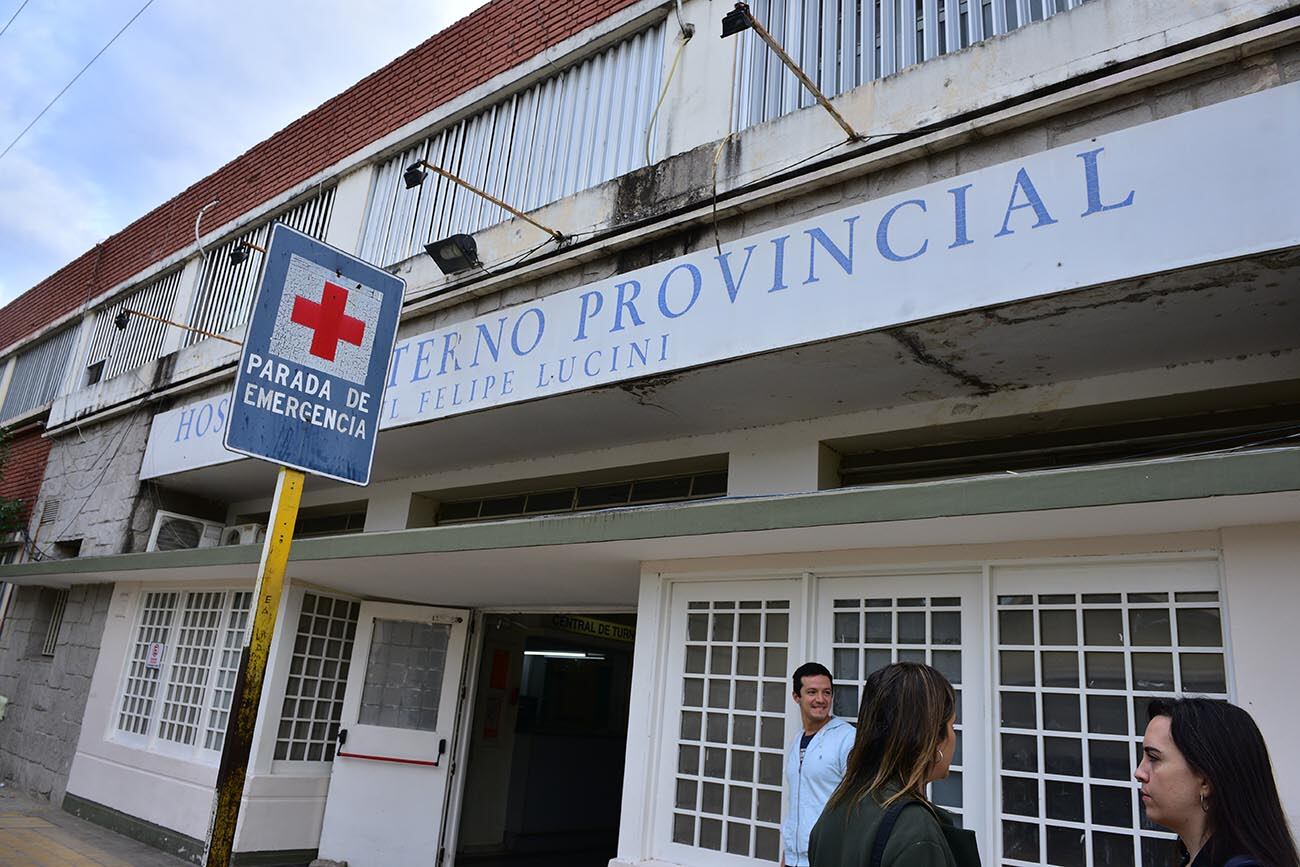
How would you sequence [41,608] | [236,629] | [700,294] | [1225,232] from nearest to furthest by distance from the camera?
[1225,232] → [700,294] → [236,629] → [41,608]

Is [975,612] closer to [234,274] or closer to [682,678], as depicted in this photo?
[682,678]

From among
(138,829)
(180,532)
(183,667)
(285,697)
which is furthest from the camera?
(180,532)

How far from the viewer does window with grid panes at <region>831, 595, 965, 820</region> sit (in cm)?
489

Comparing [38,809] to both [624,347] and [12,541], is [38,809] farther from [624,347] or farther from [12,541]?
[624,347]

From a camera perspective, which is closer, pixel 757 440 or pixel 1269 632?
pixel 1269 632

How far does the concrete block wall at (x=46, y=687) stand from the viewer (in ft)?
35.7

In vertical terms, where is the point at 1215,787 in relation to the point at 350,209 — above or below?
below

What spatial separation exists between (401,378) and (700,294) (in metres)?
3.02

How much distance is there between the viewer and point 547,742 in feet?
36.5

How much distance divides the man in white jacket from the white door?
178 inches

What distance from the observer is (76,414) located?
1289cm

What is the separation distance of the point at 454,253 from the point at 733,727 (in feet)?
14.5

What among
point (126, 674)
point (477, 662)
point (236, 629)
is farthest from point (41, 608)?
point (477, 662)

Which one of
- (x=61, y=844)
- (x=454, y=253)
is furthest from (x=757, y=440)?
(x=61, y=844)
